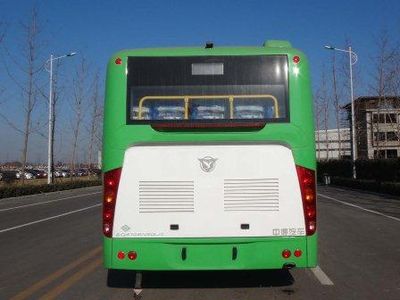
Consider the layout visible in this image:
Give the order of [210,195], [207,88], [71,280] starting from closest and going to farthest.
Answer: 1. [210,195]
2. [207,88]
3. [71,280]

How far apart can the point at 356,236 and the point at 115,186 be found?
7.89m

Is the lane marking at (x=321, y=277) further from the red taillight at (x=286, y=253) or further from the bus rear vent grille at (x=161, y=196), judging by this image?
the bus rear vent grille at (x=161, y=196)

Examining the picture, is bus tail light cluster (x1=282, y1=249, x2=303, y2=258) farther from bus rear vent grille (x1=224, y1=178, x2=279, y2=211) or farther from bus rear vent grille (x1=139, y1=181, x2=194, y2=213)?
bus rear vent grille (x1=139, y1=181, x2=194, y2=213)

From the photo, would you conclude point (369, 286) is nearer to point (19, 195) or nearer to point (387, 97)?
point (19, 195)

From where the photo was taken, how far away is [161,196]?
248 inches

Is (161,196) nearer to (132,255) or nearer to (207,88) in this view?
(132,255)

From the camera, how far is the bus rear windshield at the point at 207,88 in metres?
6.51

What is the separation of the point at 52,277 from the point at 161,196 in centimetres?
275

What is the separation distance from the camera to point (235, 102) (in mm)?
6562

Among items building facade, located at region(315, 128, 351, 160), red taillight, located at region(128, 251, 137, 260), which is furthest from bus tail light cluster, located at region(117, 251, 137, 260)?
building facade, located at region(315, 128, 351, 160)

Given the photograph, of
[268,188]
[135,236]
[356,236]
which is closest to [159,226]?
[135,236]

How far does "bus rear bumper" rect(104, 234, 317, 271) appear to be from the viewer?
20.6ft

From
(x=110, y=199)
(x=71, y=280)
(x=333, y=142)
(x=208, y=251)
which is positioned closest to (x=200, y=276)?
(x=208, y=251)

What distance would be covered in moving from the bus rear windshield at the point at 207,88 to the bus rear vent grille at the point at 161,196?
0.78m
